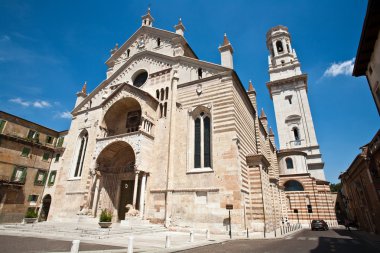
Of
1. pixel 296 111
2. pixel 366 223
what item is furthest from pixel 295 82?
pixel 366 223

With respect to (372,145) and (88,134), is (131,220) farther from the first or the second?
(372,145)

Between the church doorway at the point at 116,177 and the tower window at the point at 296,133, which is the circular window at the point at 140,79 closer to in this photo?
the church doorway at the point at 116,177

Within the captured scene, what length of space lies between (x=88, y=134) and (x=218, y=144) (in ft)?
49.3

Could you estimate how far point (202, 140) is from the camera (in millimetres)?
17797

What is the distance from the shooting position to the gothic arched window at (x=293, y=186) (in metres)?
34.7

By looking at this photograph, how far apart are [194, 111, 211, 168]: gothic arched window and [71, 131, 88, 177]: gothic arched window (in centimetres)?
1313

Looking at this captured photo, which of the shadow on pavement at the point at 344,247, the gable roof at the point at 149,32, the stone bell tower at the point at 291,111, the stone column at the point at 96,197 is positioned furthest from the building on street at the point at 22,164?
the stone bell tower at the point at 291,111

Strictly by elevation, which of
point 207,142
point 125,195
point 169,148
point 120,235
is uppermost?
point 207,142

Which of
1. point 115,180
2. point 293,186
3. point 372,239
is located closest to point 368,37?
point 372,239

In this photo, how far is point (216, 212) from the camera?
14914mm

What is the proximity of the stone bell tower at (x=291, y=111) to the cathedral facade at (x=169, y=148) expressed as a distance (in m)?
15.9

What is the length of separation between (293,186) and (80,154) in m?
32.1

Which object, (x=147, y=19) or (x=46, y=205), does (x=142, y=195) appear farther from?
(x=147, y=19)

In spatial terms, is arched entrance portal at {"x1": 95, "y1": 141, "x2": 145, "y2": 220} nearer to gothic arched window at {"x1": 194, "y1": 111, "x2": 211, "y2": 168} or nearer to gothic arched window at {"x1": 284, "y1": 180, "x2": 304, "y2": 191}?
gothic arched window at {"x1": 194, "y1": 111, "x2": 211, "y2": 168}
